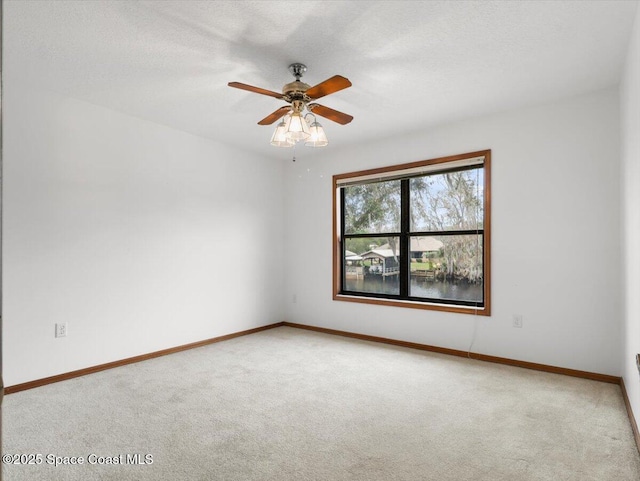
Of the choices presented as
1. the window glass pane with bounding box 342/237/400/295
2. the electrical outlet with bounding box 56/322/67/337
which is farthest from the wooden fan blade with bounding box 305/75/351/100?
the electrical outlet with bounding box 56/322/67/337

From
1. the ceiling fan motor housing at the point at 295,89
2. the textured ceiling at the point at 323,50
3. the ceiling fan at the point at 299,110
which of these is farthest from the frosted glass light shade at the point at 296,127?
the textured ceiling at the point at 323,50

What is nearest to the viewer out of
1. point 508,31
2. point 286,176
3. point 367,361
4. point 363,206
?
point 508,31

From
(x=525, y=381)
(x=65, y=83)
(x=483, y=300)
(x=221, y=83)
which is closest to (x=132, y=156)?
(x=65, y=83)

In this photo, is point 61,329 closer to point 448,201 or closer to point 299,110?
point 299,110

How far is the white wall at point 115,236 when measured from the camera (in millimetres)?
3352

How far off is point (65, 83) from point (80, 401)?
2.47 m

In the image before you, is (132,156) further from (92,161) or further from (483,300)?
(483,300)

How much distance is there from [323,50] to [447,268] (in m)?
2.70

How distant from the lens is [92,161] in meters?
3.80

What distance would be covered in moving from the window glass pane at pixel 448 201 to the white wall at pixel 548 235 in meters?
0.25

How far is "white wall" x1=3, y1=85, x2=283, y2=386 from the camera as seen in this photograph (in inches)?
132

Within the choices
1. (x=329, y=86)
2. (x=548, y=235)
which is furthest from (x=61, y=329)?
(x=548, y=235)

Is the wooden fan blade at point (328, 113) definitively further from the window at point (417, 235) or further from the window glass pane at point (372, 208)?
the window glass pane at point (372, 208)

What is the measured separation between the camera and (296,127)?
290cm
